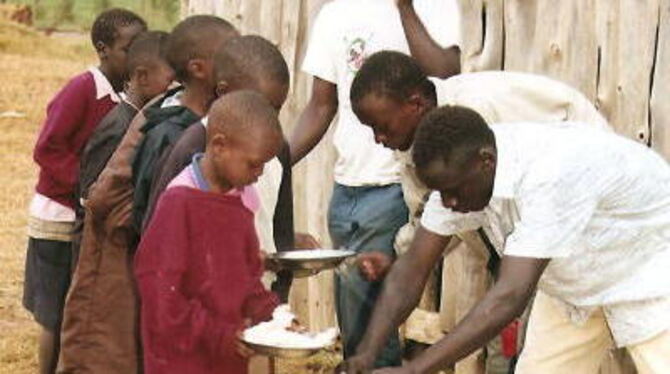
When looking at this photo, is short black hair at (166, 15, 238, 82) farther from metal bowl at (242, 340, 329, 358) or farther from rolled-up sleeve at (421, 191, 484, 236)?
metal bowl at (242, 340, 329, 358)

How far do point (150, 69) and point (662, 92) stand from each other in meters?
1.74

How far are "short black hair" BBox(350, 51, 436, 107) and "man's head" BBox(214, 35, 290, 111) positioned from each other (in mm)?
252

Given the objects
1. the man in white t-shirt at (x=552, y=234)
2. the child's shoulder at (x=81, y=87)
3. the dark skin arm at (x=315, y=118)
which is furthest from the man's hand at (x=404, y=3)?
the child's shoulder at (x=81, y=87)

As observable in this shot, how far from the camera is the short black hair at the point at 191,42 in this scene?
14.1 feet

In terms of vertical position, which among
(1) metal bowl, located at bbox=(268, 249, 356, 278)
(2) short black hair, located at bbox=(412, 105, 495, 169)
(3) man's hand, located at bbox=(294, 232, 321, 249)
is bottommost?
(3) man's hand, located at bbox=(294, 232, 321, 249)

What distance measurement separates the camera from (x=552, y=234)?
3.59 meters

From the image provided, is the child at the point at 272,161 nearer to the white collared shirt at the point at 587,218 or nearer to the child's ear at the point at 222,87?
the child's ear at the point at 222,87

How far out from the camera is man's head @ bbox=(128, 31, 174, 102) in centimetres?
486

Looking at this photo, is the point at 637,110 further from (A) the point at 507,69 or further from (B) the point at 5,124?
(B) the point at 5,124

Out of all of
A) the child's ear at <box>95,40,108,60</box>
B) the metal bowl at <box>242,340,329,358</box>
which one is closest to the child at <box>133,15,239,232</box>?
the metal bowl at <box>242,340,329,358</box>

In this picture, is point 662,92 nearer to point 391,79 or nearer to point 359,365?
point 391,79

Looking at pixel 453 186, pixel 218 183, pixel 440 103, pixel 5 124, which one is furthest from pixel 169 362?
pixel 5 124

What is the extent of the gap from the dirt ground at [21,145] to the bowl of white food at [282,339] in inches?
100

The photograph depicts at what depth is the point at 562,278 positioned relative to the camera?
3.90 metres
